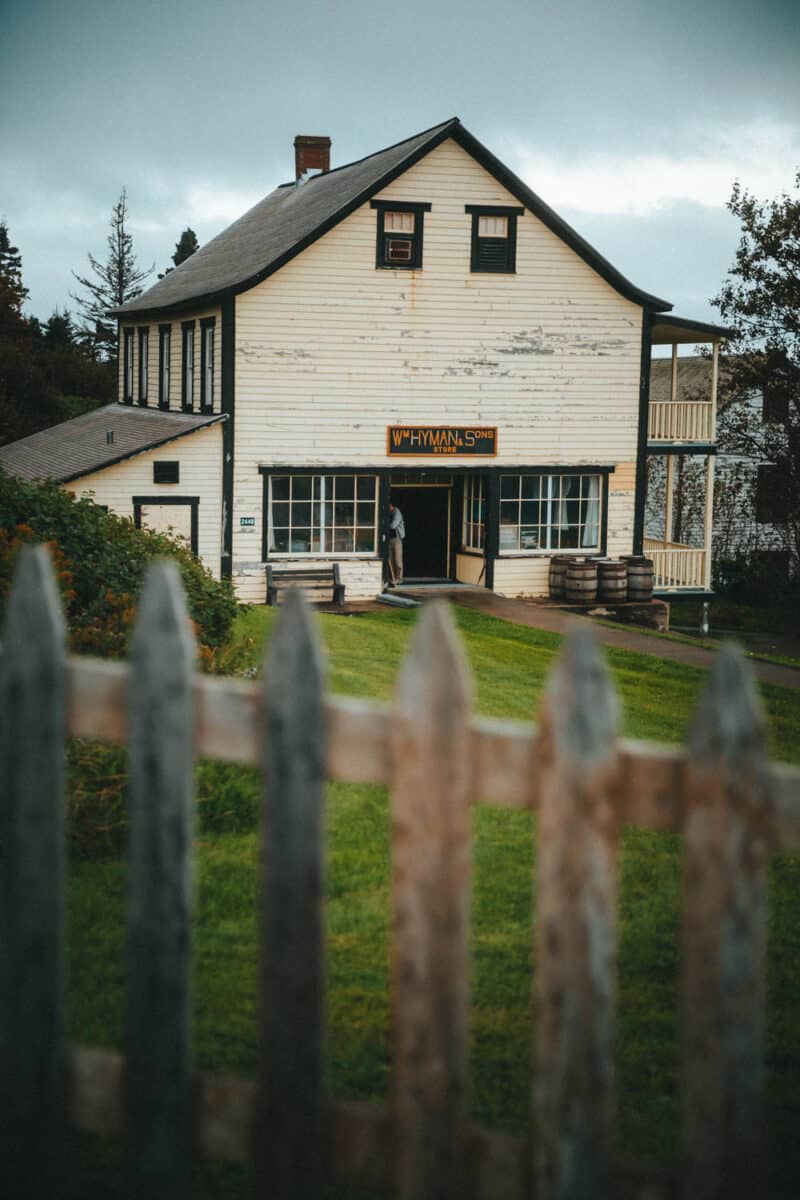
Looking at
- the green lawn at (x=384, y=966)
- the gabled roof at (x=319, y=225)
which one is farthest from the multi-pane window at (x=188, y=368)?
the green lawn at (x=384, y=966)

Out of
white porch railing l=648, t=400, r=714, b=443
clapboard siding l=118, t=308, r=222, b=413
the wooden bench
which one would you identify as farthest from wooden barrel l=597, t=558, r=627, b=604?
clapboard siding l=118, t=308, r=222, b=413

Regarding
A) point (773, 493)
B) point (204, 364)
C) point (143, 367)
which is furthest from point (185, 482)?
point (773, 493)

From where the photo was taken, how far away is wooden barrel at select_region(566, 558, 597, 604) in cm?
2777

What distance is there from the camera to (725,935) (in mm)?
2658

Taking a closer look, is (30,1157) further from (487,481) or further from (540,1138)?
(487,481)

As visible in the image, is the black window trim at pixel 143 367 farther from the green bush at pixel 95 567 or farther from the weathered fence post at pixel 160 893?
the weathered fence post at pixel 160 893

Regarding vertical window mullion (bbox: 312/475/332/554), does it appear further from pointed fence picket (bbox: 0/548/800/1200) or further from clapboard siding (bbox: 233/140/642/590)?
pointed fence picket (bbox: 0/548/800/1200)

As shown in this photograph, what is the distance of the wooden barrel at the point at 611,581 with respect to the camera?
91.4 feet

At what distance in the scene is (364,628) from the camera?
1858 centimetres

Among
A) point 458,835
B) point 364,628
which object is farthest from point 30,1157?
point 364,628

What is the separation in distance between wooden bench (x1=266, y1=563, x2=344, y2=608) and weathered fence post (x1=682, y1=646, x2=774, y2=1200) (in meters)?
23.6

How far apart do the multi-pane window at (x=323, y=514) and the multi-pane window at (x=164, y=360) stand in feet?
20.0

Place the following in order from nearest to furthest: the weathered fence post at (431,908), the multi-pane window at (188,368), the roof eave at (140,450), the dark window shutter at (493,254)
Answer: the weathered fence post at (431,908), the roof eave at (140,450), the dark window shutter at (493,254), the multi-pane window at (188,368)

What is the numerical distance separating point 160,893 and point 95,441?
28.2 metres
